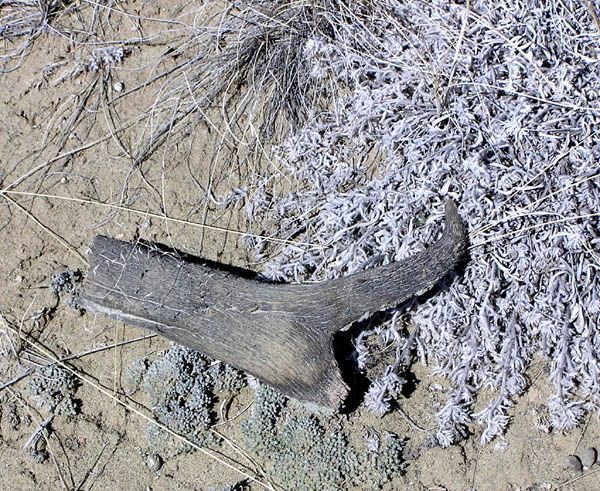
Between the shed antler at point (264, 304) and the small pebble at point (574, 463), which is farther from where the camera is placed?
the small pebble at point (574, 463)

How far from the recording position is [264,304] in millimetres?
3732

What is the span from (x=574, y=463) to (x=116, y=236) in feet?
9.48

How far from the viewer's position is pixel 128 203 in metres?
4.36

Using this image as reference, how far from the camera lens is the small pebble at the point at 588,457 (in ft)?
13.0

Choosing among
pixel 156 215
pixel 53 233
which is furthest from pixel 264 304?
pixel 53 233

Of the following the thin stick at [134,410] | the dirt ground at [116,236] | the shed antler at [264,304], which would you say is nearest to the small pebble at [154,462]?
the dirt ground at [116,236]

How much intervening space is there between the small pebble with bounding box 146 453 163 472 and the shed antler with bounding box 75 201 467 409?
2.51 ft

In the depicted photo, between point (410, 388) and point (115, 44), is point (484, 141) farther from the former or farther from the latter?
point (115, 44)

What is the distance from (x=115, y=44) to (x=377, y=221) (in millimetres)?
1974

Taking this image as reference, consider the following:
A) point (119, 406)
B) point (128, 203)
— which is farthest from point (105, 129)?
point (119, 406)

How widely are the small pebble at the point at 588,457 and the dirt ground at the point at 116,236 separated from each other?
4 cm

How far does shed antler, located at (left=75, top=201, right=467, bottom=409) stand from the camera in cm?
367

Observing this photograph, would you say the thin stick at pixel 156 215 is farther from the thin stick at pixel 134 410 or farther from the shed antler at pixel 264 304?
the thin stick at pixel 134 410

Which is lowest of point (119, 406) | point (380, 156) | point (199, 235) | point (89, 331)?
point (119, 406)
